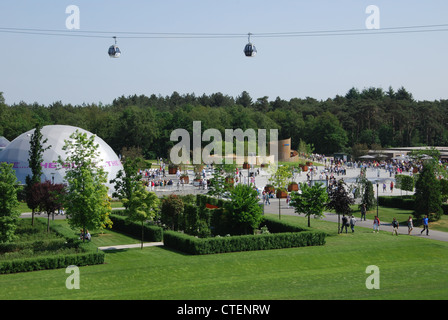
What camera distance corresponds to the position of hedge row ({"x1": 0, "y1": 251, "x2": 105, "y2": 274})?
21.8 m

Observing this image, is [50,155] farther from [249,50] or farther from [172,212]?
[249,50]

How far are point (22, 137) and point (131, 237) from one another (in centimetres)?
2676

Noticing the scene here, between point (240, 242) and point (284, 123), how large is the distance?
302 ft

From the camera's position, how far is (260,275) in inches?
829

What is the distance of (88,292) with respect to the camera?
18.5 m

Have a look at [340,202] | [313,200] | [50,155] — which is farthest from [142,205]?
[50,155]

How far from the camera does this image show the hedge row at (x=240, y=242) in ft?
83.5

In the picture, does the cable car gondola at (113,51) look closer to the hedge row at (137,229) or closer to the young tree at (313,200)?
the hedge row at (137,229)

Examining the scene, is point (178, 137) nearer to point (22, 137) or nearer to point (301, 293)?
point (22, 137)

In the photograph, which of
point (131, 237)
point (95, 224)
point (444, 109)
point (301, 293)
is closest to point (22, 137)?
point (131, 237)

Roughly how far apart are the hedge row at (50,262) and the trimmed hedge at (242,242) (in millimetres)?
4475

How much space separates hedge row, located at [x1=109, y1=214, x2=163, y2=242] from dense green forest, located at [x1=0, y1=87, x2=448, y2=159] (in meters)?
57.5

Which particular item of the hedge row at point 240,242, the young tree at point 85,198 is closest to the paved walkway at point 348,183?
the hedge row at point 240,242

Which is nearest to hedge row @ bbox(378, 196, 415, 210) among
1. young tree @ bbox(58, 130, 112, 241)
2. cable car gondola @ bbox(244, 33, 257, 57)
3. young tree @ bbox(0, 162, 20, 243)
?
cable car gondola @ bbox(244, 33, 257, 57)
